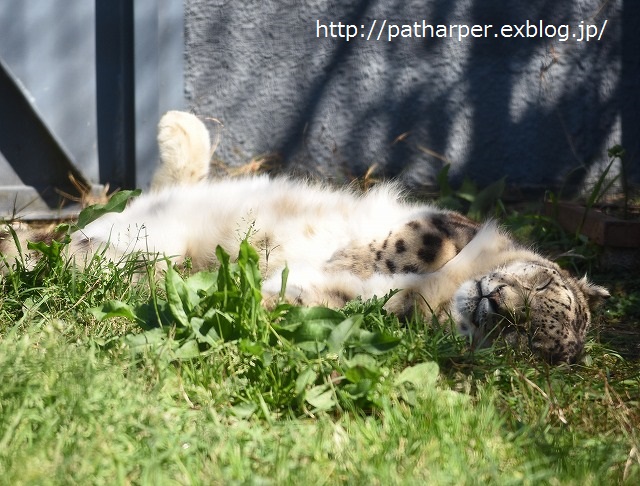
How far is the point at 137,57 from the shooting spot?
4484 mm

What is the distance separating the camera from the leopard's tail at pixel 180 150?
394 cm

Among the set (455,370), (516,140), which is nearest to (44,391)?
(455,370)

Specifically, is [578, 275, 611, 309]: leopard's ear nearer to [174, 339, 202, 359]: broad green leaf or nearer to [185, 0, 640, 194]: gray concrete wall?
[185, 0, 640, 194]: gray concrete wall

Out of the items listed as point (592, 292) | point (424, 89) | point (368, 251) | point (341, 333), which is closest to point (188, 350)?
point (341, 333)

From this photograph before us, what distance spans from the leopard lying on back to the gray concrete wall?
45.5 inches

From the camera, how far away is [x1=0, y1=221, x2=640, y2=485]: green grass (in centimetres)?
→ 173

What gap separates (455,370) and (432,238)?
0.91 metres

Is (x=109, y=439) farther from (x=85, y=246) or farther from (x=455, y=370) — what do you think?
(x=85, y=246)

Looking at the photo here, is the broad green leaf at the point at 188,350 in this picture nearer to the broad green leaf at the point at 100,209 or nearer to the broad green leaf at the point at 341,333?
the broad green leaf at the point at 341,333

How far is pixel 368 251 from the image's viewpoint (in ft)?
10.4

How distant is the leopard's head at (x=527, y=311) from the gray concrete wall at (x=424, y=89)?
191cm

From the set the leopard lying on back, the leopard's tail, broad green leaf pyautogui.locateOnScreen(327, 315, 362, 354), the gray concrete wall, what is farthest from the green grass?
the gray concrete wall

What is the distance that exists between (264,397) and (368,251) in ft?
3.86

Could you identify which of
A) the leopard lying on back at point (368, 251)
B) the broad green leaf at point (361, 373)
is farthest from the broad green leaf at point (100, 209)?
the broad green leaf at point (361, 373)
